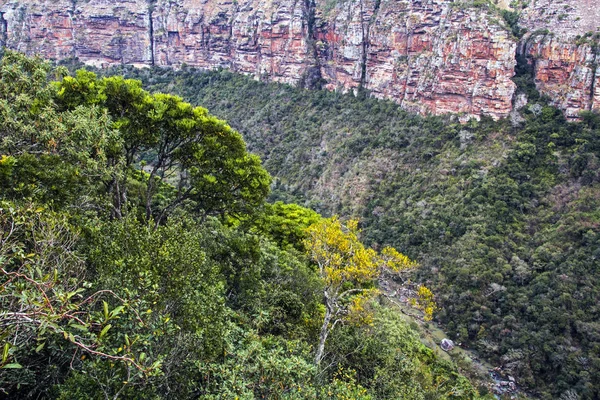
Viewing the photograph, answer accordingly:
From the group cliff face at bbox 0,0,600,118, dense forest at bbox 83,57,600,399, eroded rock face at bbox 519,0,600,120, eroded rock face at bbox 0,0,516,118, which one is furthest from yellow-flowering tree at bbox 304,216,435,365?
eroded rock face at bbox 0,0,516,118

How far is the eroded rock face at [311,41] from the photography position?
43.6 metres

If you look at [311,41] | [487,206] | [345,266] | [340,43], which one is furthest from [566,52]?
[345,266]

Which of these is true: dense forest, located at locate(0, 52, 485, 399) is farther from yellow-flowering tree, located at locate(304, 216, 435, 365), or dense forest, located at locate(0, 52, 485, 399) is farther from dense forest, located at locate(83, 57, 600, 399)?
dense forest, located at locate(83, 57, 600, 399)

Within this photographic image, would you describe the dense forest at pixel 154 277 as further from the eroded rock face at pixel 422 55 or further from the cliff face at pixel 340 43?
the cliff face at pixel 340 43

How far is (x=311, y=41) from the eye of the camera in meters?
62.3

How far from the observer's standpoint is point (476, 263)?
32.4m

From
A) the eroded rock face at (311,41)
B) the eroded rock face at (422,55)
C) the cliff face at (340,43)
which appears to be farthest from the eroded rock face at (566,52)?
the eroded rock face at (311,41)

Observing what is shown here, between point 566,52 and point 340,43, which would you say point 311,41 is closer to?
point 340,43

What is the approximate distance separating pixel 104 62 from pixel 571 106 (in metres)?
70.8

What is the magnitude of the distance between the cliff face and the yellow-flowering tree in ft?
120

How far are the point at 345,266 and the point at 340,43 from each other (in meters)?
53.3

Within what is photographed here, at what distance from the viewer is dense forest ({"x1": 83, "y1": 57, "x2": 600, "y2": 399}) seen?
27.0 m

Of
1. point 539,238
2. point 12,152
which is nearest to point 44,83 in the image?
point 12,152

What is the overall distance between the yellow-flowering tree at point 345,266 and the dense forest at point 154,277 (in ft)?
0.17
